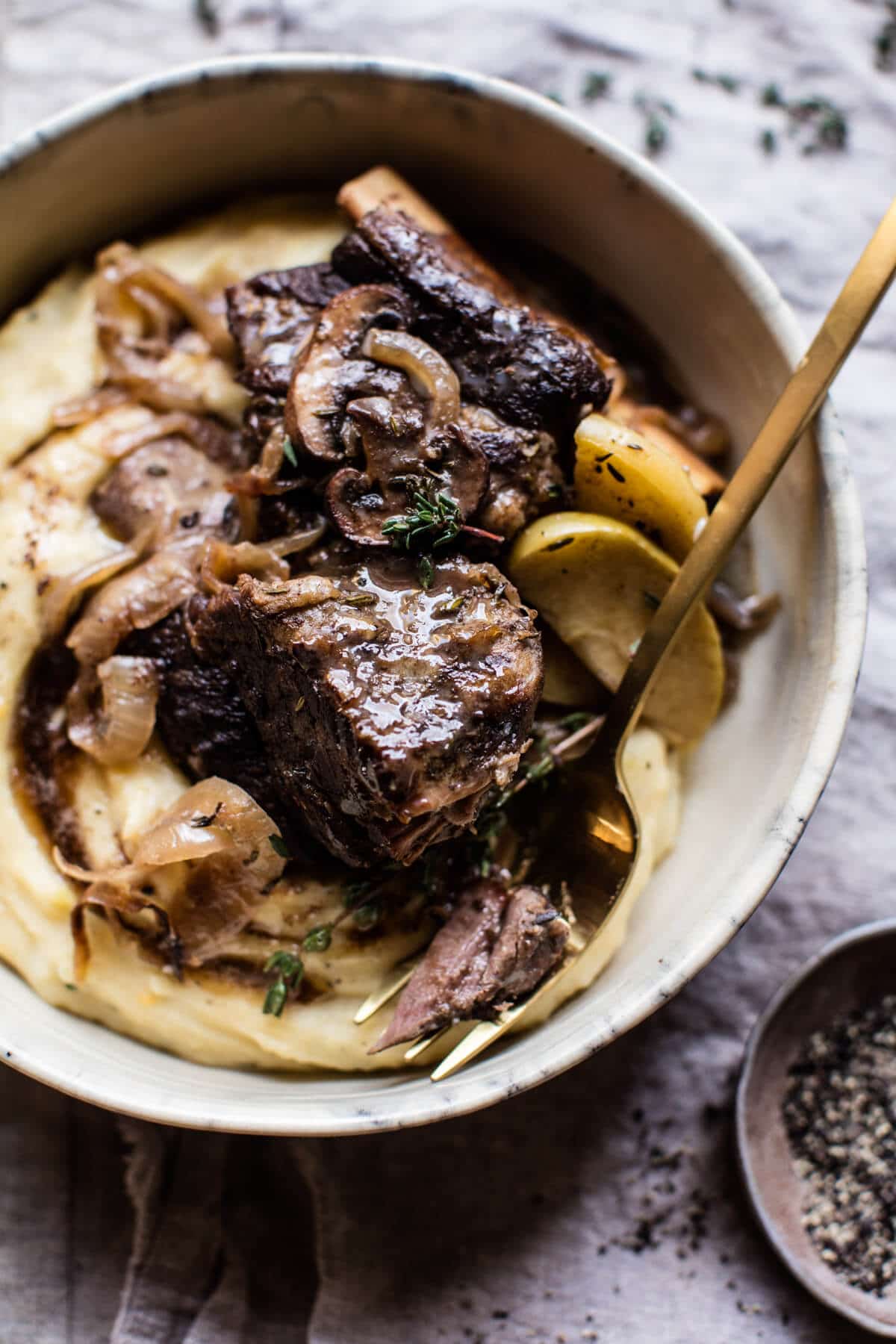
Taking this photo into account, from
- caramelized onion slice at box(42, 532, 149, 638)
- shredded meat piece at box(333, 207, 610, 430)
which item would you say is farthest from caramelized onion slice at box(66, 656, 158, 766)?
shredded meat piece at box(333, 207, 610, 430)

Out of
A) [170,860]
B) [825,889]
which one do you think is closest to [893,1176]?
[825,889]

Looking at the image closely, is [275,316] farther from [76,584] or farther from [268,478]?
[76,584]

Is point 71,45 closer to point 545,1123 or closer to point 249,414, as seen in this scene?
point 249,414

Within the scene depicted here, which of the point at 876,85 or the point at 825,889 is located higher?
Answer: the point at 876,85

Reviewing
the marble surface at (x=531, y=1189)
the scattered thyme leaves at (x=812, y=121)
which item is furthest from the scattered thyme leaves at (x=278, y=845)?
the scattered thyme leaves at (x=812, y=121)

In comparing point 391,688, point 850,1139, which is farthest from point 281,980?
point 850,1139

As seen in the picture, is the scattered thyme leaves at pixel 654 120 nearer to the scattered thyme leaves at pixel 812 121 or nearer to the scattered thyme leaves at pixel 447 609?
the scattered thyme leaves at pixel 812 121

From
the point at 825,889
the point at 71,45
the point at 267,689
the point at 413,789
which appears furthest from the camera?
the point at 71,45
